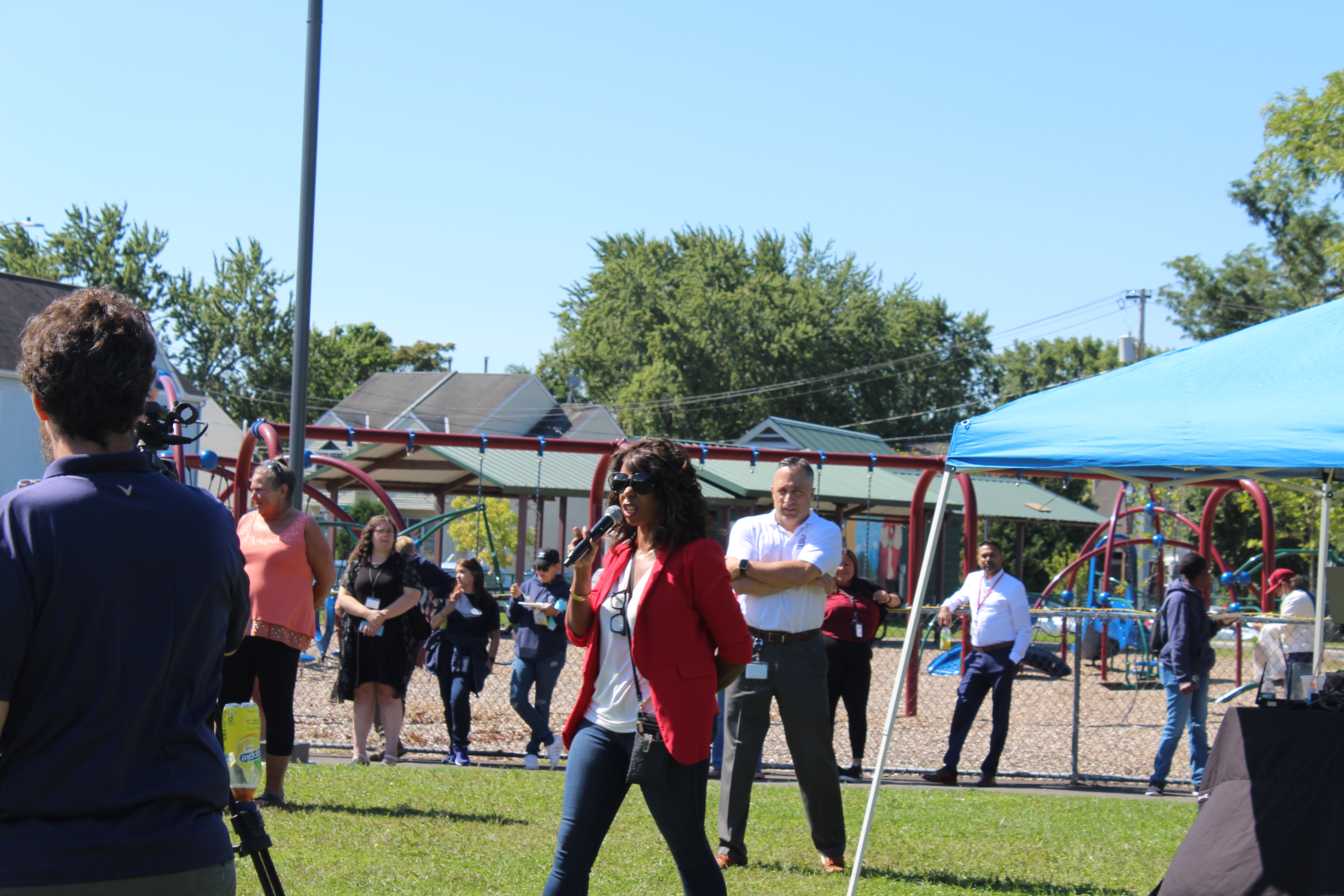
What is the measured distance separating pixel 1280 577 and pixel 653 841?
1501 centimetres

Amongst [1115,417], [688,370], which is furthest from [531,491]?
[688,370]

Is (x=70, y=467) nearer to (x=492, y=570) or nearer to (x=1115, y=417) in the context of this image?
(x=1115, y=417)

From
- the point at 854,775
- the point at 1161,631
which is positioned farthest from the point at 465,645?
the point at 1161,631

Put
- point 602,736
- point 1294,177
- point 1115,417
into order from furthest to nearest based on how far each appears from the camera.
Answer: point 1294,177 < point 1115,417 < point 602,736

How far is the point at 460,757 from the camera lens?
29.6 feet

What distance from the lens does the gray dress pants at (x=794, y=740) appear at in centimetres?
563

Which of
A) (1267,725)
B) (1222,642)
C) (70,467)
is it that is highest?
(70,467)

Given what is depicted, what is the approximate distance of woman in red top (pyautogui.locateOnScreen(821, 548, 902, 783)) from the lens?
898cm

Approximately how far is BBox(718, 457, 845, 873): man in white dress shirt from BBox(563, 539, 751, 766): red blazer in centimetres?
157

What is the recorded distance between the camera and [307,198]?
8695 mm

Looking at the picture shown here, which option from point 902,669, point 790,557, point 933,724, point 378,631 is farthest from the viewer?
point 933,724

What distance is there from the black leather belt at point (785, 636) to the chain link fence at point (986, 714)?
411 cm

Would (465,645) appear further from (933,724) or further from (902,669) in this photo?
(933,724)

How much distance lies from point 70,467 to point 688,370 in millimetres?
58888
